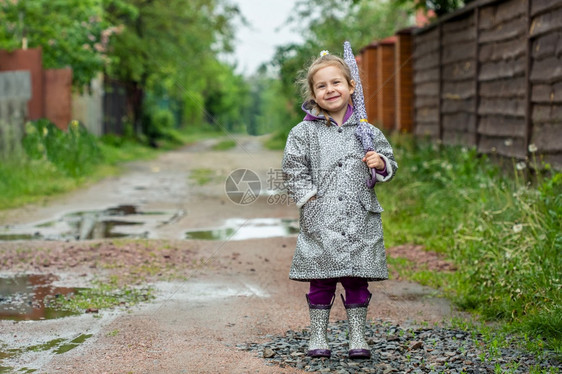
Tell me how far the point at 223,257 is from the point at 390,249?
1.50m

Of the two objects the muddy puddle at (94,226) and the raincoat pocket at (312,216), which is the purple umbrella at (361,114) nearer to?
the raincoat pocket at (312,216)

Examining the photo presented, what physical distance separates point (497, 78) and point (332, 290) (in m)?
4.79

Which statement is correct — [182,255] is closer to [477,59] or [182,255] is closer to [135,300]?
[135,300]

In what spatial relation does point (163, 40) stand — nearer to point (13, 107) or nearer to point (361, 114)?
point (13, 107)

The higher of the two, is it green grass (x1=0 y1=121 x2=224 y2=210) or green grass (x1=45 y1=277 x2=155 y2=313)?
green grass (x1=0 y1=121 x2=224 y2=210)

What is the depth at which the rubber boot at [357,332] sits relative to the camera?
151 inches

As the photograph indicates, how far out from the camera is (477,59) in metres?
8.68

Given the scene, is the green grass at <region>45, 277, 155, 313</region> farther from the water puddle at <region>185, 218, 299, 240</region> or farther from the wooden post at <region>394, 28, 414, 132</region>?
the wooden post at <region>394, 28, 414, 132</region>

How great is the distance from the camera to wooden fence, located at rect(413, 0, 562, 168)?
6.61 metres

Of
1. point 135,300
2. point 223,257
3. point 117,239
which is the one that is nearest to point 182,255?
point 223,257

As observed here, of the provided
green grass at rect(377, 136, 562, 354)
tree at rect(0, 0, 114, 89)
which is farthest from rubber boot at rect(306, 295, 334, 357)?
tree at rect(0, 0, 114, 89)

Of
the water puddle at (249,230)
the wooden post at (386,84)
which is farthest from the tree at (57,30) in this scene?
the water puddle at (249,230)

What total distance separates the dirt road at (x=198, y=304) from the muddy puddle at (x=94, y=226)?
0.08m

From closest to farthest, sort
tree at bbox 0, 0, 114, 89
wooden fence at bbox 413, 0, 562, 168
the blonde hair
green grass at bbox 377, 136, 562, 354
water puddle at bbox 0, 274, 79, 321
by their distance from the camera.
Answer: the blonde hair → green grass at bbox 377, 136, 562, 354 → water puddle at bbox 0, 274, 79, 321 → wooden fence at bbox 413, 0, 562, 168 → tree at bbox 0, 0, 114, 89
